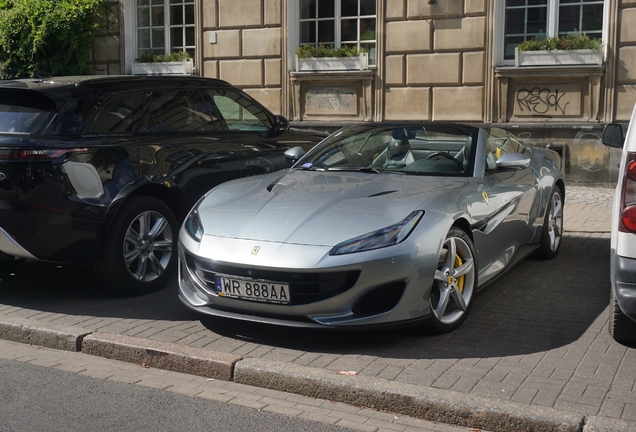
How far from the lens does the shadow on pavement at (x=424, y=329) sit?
5198 mm

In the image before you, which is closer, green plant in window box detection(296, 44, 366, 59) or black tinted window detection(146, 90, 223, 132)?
black tinted window detection(146, 90, 223, 132)

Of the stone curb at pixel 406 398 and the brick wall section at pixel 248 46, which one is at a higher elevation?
the brick wall section at pixel 248 46

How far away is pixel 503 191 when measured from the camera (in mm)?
6445

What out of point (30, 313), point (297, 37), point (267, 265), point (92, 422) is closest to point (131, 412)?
point (92, 422)

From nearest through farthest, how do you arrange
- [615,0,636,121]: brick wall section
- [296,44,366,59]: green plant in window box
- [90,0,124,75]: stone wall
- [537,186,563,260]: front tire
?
[537,186,563,260]: front tire, [615,0,636,121]: brick wall section, [296,44,366,59]: green plant in window box, [90,0,124,75]: stone wall

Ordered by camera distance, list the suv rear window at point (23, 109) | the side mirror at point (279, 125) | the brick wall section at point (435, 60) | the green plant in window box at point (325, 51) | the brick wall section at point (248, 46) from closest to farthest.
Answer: the suv rear window at point (23, 109) < the side mirror at point (279, 125) < the brick wall section at point (435, 60) < the green plant in window box at point (325, 51) < the brick wall section at point (248, 46)

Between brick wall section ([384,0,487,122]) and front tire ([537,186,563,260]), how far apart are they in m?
6.18

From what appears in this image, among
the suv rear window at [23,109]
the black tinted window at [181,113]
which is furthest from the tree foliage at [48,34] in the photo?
the suv rear window at [23,109]

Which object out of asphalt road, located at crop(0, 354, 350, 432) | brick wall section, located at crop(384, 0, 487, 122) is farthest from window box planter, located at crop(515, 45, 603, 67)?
asphalt road, located at crop(0, 354, 350, 432)

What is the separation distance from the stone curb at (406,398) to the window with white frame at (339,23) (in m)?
10.9

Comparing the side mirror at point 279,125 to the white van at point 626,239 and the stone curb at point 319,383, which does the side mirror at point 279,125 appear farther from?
the white van at point 626,239

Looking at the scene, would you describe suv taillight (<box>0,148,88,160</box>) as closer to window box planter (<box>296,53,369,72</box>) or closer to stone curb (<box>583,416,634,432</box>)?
stone curb (<box>583,416,634,432</box>)

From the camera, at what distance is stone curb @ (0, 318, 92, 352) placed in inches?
214

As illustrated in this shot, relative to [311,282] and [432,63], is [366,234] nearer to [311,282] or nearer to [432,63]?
[311,282]
